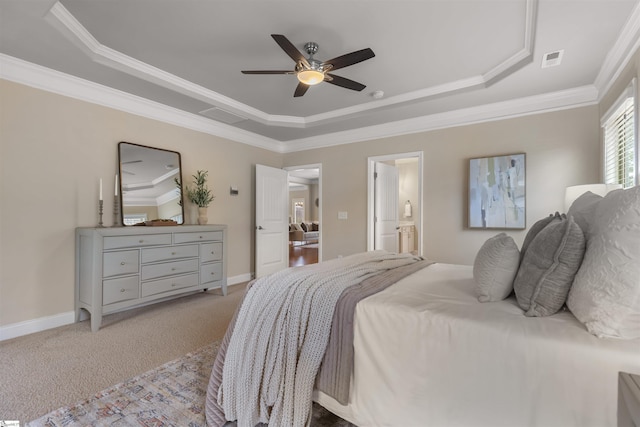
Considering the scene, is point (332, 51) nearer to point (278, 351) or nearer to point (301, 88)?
point (301, 88)

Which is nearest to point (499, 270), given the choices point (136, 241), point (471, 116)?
point (471, 116)

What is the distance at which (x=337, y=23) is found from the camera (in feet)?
7.61

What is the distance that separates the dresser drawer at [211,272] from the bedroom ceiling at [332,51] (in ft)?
6.66

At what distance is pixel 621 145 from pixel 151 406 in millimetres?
4135

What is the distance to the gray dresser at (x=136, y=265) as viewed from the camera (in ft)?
9.52

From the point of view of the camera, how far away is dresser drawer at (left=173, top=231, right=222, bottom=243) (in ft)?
11.7

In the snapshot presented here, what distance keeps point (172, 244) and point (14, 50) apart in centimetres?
216

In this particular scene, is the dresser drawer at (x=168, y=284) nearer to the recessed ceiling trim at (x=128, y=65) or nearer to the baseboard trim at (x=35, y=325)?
the baseboard trim at (x=35, y=325)

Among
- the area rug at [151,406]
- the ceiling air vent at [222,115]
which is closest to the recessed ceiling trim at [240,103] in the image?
the ceiling air vent at [222,115]

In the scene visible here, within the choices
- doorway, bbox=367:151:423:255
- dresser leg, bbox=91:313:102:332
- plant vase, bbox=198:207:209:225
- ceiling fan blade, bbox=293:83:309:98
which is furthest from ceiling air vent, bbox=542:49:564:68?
dresser leg, bbox=91:313:102:332

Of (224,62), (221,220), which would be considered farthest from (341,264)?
(221,220)

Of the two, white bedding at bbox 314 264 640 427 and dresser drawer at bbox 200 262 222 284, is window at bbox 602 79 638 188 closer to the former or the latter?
white bedding at bbox 314 264 640 427

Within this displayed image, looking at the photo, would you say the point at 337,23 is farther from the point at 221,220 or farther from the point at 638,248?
the point at 221,220

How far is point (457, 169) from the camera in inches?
160
